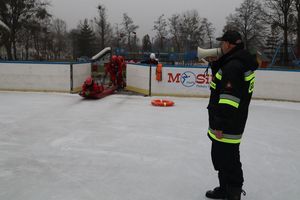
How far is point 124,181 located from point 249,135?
3.07 meters

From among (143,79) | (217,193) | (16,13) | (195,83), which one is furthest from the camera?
(16,13)

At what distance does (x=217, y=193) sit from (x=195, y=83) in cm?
740

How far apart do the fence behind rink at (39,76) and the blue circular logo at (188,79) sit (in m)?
3.66

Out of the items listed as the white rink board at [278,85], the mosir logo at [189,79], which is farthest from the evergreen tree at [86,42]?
the white rink board at [278,85]

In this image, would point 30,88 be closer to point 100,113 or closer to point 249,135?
point 100,113

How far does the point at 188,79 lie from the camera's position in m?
10.5

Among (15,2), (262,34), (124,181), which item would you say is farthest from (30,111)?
(262,34)

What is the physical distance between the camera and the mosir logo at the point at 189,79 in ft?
33.9

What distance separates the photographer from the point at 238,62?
270 cm

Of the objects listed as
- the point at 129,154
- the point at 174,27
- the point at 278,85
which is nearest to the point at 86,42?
the point at 174,27

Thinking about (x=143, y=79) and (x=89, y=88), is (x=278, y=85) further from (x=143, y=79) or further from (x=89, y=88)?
(x=89, y=88)

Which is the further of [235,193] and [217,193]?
[217,193]

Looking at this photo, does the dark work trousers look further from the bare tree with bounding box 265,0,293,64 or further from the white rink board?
the bare tree with bounding box 265,0,293,64

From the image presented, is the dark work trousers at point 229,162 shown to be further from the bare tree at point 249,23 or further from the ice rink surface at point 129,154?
the bare tree at point 249,23
